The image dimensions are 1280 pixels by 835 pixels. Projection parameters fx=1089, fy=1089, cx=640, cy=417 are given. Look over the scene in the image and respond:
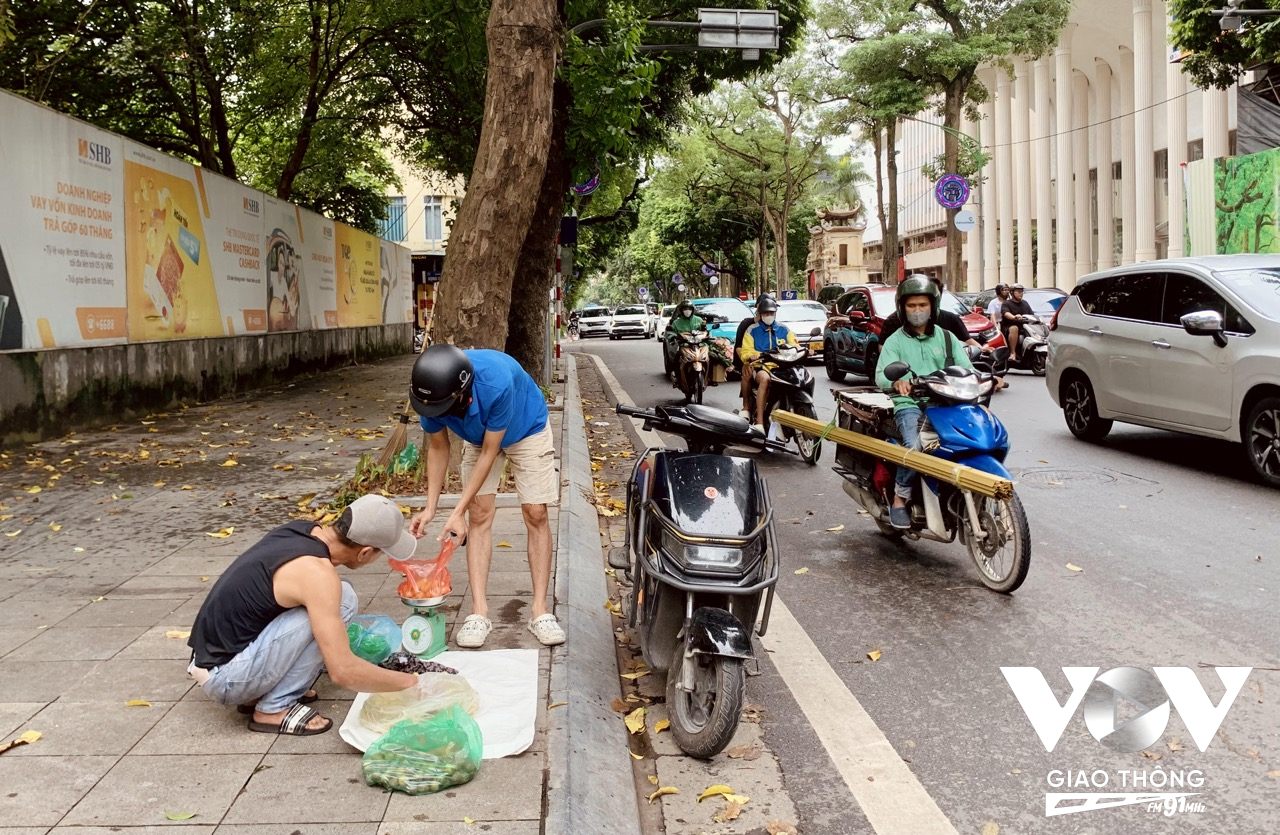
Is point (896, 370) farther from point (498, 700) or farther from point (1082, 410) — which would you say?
point (1082, 410)

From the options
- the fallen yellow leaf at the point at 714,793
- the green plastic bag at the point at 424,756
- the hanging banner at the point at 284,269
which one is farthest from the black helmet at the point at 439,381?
the hanging banner at the point at 284,269

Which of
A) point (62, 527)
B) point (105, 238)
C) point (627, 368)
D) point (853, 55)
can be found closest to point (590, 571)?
point (62, 527)

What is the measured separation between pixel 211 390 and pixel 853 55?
23944 mm

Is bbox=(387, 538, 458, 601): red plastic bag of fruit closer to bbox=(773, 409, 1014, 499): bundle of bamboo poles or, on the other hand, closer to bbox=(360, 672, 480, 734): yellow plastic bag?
bbox=(360, 672, 480, 734): yellow plastic bag

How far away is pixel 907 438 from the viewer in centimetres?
634

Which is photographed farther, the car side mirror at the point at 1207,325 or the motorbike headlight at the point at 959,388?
the car side mirror at the point at 1207,325

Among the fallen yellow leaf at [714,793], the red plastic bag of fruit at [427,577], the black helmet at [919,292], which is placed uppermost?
the black helmet at [919,292]

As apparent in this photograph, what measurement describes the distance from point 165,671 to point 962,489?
3906 millimetres

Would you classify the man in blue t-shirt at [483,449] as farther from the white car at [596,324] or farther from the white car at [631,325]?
the white car at [596,324]

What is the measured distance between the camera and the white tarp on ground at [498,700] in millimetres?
3566

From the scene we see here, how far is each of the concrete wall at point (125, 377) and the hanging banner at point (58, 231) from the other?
0.23 meters

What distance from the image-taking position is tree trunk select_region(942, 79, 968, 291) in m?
30.6

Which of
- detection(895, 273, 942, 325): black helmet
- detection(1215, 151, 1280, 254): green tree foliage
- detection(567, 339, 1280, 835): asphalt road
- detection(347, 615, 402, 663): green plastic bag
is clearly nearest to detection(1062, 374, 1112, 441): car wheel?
detection(567, 339, 1280, 835): asphalt road

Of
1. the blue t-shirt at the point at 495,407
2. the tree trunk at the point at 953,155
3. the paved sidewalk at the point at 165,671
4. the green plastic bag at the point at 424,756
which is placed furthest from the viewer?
the tree trunk at the point at 953,155
